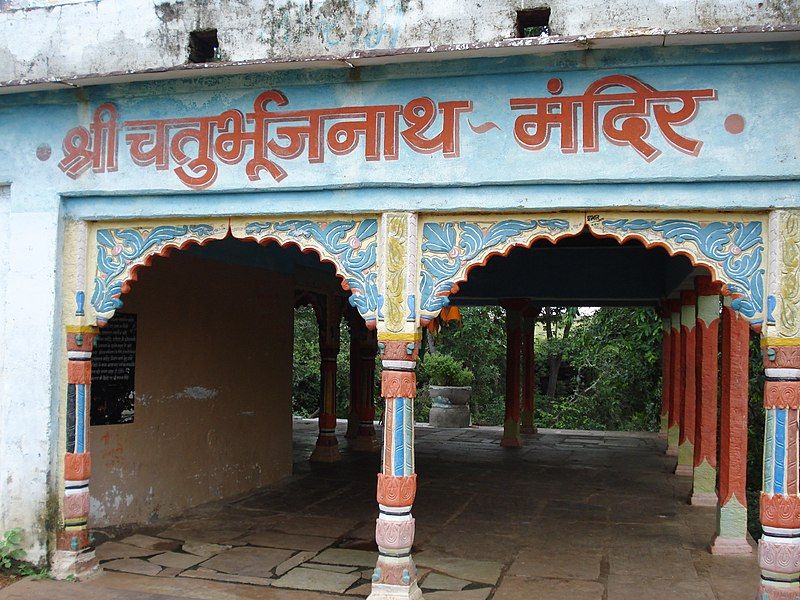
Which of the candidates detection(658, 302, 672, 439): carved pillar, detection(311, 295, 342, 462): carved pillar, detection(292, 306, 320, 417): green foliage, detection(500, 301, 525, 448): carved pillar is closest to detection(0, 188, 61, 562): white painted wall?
detection(311, 295, 342, 462): carved pillar

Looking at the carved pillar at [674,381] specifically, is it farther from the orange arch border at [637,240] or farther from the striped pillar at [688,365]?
the orange arch border at [637,240]

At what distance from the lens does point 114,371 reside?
20.9ft

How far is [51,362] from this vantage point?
5.34 metres

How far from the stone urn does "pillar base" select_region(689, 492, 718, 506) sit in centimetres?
765

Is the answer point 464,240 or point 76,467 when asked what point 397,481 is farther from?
point 76,467

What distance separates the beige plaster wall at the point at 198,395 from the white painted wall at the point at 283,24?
6.37 feet

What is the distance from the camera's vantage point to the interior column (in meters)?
6.16

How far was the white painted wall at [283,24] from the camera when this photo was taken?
449cm

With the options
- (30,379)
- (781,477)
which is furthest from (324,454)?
(781,477)

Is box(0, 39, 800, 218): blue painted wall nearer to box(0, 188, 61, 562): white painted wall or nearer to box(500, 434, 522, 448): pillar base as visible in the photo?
box(0, 188, 61, 562): white painted wall

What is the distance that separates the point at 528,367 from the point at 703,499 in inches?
236

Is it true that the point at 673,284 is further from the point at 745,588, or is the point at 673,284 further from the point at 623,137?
the point at 623,137

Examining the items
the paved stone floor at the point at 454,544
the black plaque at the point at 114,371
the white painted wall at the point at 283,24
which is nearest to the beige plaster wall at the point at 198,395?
the black plaque at the point at 114,371

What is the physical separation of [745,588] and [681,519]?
2.09 m
